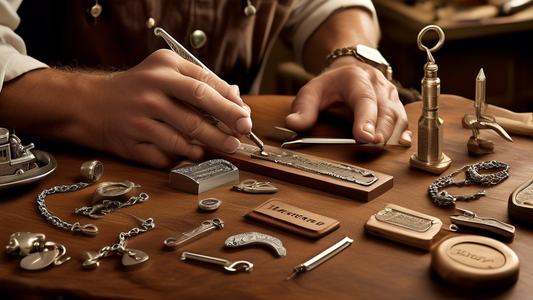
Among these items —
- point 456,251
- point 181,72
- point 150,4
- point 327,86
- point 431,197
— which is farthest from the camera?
point 150,4

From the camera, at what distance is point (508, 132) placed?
166cm

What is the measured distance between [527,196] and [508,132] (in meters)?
0.54

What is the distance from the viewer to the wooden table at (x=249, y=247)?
92 centimetres

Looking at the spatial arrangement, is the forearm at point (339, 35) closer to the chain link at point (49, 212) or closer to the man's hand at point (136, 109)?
the man's hand at point (136, 109)

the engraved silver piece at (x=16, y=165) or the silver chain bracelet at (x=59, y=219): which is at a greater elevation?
the engraved silver piece at (x=16, y=165)

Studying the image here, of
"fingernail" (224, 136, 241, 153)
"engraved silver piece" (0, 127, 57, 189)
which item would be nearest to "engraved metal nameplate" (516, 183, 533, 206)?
"fingernail" (224, 136, 241, 153)

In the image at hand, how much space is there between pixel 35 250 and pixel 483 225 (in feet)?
2.70

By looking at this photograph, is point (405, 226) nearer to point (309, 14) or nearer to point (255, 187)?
point (255, 187)

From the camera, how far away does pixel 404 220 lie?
3.65 feet

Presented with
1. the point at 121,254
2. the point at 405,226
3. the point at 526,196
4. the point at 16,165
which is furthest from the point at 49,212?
the point at 526,196

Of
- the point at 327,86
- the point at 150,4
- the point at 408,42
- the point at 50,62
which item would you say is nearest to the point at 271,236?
the point at 327,86

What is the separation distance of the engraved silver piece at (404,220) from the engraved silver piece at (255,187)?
275 millimetres

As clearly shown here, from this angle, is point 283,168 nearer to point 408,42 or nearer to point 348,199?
point 348,199

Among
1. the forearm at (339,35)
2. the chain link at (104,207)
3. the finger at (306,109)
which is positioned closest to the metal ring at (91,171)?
the chain link at (104,207)
